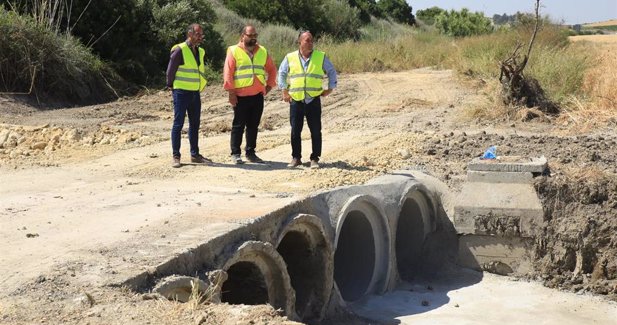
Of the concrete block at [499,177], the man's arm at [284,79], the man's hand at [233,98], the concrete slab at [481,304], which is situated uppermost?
the man's arm at [284,79]

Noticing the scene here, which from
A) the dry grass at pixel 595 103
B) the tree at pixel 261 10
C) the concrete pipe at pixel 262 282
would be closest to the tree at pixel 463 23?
the tree at pixel 261 10

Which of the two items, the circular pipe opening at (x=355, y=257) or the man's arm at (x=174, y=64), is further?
the circular pipe opening at (x=355, y=257)

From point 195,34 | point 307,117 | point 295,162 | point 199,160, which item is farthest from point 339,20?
point 195,34

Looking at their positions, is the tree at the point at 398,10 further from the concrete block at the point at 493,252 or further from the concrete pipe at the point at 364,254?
the concrete pipe at the point at 364,254

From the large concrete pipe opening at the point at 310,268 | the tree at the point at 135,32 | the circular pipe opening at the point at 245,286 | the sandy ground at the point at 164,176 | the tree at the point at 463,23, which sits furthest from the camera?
the tree at the point at 463,23

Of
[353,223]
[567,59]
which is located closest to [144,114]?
[353,223]

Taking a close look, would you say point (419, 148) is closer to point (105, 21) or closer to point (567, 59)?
point (567, 59)

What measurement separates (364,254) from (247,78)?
2.71 meters

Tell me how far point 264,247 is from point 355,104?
1132cm

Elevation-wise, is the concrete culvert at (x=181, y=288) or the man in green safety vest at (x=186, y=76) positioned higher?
the man in green safety vest at (x=186, y=76)

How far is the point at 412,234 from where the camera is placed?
13.2 m

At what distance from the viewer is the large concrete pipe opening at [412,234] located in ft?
42.2

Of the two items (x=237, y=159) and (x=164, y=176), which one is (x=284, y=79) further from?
(x=164, y=176)

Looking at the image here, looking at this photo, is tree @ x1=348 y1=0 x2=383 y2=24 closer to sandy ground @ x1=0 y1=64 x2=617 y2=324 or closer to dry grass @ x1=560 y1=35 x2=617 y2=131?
sandy ground @ x1=0 y1=64 x2=617 y2=324
